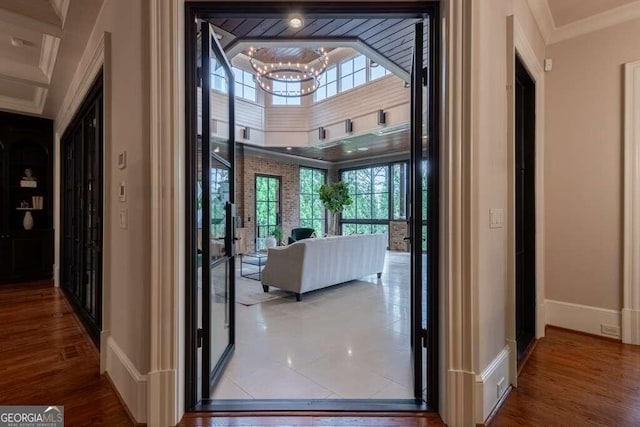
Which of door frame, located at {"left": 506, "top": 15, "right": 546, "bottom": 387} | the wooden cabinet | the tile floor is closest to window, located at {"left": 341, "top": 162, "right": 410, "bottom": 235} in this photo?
the tile floor

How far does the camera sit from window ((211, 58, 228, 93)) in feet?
7.36

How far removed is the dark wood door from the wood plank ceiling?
3.96ft

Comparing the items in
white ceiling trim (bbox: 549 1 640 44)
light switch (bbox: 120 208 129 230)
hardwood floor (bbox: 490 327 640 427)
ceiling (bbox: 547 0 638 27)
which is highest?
ceiling (bbox: 547 0 638 27)

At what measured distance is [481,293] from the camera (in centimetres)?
182

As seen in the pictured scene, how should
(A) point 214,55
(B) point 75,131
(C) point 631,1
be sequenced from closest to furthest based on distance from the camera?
(A) point 214,55 → (C) point 631,1 → (B) point 75,131

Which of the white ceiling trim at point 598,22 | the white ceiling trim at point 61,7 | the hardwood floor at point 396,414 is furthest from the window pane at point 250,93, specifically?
Result: the white ceiling trim at point 598,22

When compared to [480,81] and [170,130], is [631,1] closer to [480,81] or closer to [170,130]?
[480,81]

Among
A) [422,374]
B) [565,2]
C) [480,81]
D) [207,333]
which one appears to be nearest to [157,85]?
[207,333]

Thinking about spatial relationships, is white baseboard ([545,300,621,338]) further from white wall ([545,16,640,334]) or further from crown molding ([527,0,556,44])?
crown molding ([527,0,556,44])

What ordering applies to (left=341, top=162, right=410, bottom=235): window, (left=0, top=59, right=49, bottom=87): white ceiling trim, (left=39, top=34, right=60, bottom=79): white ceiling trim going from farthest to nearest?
(left=341, top=162, right=410, bottom=235): window < (left=0, top=59, right=49, bottom=87): white ceiling trim < (left=39, top=34, right=60, bottom=79): white ceiling trim

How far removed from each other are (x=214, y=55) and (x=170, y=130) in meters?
0.86

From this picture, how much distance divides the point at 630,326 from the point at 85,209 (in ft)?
17.7

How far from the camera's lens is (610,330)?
3.01 metres

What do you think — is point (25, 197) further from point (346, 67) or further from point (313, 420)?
point (346, 67)
